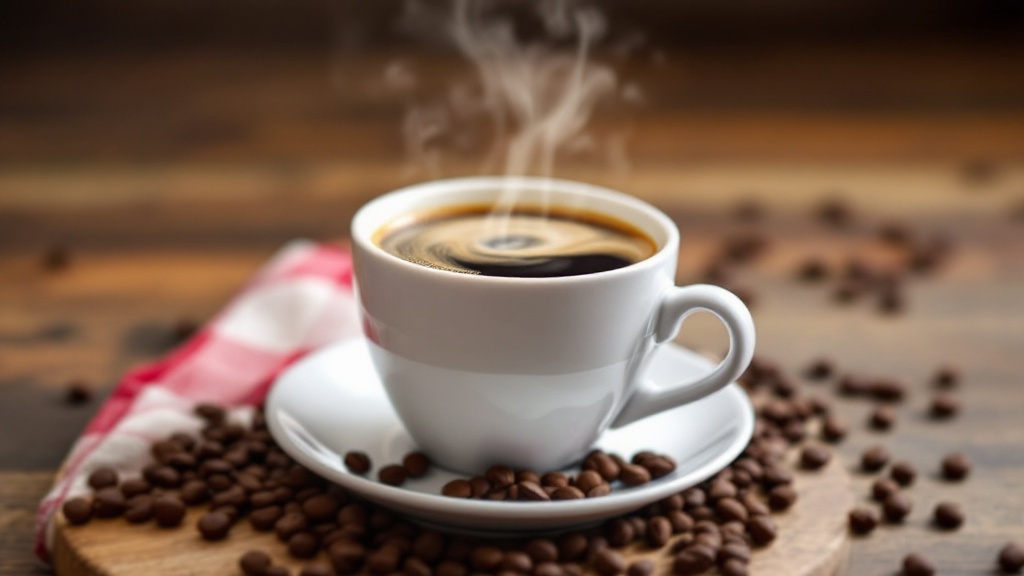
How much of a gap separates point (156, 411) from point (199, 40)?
2877 mm

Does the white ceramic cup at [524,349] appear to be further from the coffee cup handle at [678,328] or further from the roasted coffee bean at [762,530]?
the roasted coffee bean at [762,530]

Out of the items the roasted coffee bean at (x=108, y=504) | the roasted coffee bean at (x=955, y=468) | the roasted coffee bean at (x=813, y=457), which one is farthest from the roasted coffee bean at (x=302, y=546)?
the roasted coffee bean at (x=955, y=468)

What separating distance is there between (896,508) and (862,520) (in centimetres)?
8

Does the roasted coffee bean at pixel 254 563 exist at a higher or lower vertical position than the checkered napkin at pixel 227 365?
higher

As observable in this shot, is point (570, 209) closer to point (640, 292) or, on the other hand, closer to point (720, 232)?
point (640, 292)

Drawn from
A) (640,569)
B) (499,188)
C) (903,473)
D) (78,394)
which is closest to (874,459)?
(903,473)

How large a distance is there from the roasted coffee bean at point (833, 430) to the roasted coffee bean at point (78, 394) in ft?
3.77

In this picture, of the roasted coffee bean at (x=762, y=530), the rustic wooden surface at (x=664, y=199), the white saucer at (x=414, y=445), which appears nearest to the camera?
the white saucer at (x=414, y=445)

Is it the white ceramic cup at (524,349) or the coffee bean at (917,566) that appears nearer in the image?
the white ceramic cup at (524,349)

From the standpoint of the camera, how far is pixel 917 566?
1.43m

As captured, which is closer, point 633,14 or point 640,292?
point 640,292

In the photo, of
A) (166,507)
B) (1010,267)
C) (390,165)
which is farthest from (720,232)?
(166,507)

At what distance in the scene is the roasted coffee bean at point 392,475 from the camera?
55.8 inches

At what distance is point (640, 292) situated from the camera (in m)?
1.36
